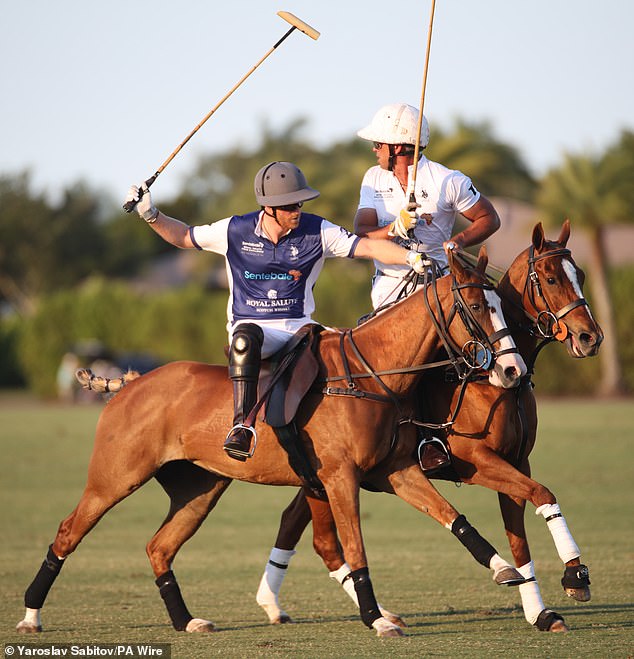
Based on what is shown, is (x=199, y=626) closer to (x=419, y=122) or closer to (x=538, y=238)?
(x=538, y=238)

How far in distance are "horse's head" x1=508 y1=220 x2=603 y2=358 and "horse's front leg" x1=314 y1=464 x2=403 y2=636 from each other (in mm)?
1495

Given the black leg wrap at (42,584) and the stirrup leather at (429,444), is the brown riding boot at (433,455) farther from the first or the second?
the black leg wrap at (42,584)

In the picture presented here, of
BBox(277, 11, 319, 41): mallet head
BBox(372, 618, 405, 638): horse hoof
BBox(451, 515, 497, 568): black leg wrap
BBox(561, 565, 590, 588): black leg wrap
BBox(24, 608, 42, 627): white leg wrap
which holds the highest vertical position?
BBox(277, 11, 319, 41): mallet head

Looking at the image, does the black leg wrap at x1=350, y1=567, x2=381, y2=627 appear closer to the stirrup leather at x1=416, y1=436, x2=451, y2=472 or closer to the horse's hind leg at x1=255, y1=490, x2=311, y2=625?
the stirrup leather at x1=416, y1=436, x2=451, y2=472

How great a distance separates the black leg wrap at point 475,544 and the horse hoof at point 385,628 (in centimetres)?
69

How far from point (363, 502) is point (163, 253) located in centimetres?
6951

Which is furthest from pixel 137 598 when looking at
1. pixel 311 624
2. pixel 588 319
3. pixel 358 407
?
pixel 588 319

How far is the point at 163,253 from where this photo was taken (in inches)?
3342

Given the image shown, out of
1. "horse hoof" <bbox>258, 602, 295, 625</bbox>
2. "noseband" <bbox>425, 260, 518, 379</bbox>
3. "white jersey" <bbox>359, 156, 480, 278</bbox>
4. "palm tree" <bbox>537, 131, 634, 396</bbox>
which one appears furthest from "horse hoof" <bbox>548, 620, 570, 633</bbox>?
"palm tree" <bbox>537, 131, 634, 396</bbox>

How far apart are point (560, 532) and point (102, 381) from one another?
3.23 meters

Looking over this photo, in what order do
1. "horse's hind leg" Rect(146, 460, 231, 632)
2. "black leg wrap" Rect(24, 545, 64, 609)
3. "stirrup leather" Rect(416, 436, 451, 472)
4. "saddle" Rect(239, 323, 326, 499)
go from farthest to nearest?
"horse's hind leg" Rect(146, 460, 231, 632), "black leg wrap" Rect(24, 545, 64, 609), "stirrup leather" Rect(416, 436, 451, 472), "saddle" Rect(239, 323, 326, 499)

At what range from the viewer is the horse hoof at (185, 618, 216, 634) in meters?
7.87

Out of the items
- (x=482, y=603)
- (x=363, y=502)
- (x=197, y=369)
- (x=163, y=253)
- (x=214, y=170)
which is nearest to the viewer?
(x=197, y=369)

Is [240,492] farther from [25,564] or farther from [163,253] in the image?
[163,253]
